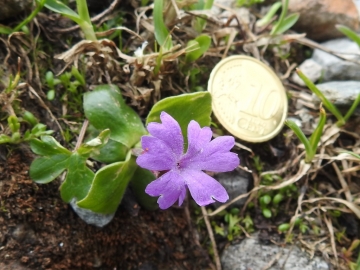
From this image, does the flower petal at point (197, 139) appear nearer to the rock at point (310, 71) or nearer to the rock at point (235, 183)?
the rock at point (235, 183)

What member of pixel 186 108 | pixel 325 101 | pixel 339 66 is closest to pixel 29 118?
pixel 186 108

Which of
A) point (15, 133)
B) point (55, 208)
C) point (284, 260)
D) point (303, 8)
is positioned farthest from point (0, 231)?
point (303, 8)

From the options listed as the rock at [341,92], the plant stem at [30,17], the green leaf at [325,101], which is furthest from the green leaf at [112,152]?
the rock at [341,92]

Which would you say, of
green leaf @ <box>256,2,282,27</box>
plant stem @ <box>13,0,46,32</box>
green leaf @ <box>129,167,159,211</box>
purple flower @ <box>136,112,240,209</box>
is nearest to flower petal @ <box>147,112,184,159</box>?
purple flower @ <box>136,112,240,209</box>

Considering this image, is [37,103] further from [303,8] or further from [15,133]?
[303,8]

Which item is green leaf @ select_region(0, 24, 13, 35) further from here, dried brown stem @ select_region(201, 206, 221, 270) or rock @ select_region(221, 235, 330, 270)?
rock @ select_region(221, 235, 330, 270)

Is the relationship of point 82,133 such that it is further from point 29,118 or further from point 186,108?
point 186,108
